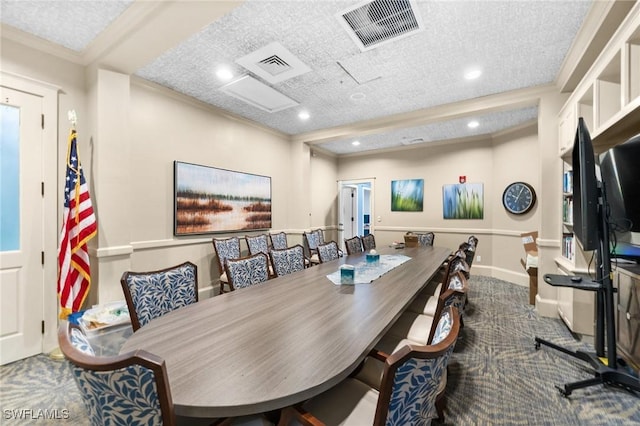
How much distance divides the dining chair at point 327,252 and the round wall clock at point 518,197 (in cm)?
376

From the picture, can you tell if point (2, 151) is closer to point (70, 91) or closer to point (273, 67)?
point (70, 91)

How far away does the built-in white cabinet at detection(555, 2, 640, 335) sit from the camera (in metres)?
1.84

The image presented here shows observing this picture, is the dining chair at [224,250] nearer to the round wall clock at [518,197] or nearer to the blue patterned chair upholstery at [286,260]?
the blue patterned chair upholstery at [286,260]

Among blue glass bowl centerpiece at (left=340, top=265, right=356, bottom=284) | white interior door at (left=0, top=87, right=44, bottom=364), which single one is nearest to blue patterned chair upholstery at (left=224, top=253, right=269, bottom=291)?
blue glass bowl centerpiece at (left=340, top=265, right=356, bottom=284)

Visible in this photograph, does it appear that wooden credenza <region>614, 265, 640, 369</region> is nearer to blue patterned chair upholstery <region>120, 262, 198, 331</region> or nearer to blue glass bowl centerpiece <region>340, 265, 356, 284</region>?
blue glass bowl centerpiece <region>340, 265, 356, 284</region>

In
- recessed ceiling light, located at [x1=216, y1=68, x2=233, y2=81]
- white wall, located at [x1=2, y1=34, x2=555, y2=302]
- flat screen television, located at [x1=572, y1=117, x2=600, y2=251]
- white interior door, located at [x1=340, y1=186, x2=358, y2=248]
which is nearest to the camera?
flat screen television, located at [x1=572, y1=117, x2=600, y2=251]

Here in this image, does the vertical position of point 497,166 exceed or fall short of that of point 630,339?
it exceeds it

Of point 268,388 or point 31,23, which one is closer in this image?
point 268,388

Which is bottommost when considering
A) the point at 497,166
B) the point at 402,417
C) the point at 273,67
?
the point at 402,417

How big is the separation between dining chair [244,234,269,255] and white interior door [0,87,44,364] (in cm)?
232

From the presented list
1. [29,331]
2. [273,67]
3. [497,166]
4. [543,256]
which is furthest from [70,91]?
[497,166]

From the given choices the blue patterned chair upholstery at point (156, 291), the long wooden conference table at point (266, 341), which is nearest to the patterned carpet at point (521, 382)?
the long wooden conference table at point (266, 341)

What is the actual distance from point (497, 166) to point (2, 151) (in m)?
7.08

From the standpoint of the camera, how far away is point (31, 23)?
2279mm
